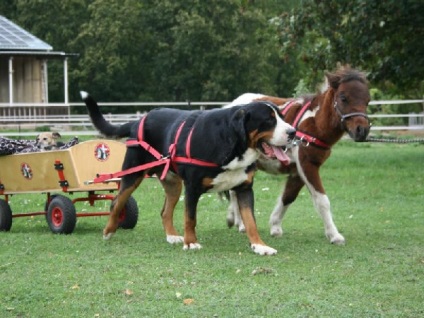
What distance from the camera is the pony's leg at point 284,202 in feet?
38.3

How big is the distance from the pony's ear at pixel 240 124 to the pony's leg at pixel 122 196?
1640 millimetres

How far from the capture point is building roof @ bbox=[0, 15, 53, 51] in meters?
42.3

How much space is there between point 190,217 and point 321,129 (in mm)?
1783

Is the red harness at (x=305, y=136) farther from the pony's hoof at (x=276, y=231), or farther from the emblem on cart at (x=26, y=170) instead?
the emblem on cart at (x=26, y=170)

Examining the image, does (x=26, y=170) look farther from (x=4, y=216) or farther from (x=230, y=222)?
(x=230, y=222)

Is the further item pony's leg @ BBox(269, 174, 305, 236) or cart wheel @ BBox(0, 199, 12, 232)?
cart wheel @ BBox(0, 199, 12, 232)

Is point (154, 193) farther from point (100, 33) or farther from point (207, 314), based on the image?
point (100, 33)

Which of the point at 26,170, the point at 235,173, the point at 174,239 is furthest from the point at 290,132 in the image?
the point at 26,170

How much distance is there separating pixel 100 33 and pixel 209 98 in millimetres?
6557

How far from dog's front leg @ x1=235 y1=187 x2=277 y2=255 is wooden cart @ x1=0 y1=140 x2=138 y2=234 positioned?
2.12 meters

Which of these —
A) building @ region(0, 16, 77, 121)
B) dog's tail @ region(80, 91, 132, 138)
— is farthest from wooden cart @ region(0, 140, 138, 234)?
building @ region(0, 16, 77, 121)

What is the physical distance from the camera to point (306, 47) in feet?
89.9

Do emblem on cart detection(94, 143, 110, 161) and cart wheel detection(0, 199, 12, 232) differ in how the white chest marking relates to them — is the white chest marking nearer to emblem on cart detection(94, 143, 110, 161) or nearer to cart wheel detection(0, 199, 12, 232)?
emblem on cart detection(94, 143, 110, 161)

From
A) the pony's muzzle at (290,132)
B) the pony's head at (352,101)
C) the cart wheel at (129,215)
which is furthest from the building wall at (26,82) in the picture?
the pony's muzzle at (290,132)
